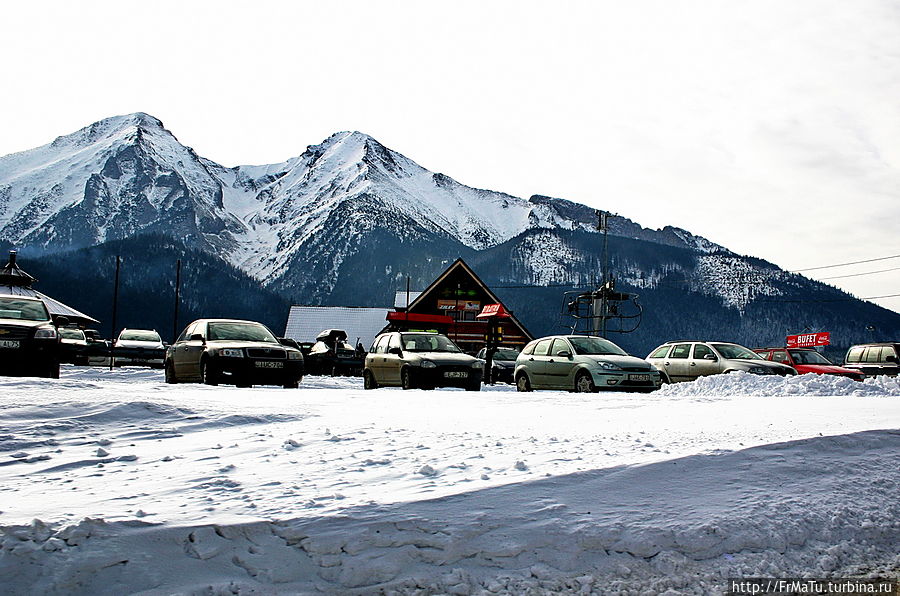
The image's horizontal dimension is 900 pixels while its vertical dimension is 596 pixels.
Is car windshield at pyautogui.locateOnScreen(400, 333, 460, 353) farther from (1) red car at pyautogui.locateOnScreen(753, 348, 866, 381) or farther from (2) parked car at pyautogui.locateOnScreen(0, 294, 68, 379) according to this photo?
(1) red car at pyautogui.locateOnScreen(753, 348, 866, 381)

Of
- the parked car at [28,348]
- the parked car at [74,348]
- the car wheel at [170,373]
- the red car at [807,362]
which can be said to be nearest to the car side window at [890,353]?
the red car at [807,362]

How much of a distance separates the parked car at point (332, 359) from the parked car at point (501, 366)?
25.7 ft

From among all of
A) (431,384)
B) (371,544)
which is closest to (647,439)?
(371,544)

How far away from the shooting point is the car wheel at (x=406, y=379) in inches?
629

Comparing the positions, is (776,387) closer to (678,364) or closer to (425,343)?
(678,364)

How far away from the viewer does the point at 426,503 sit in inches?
173

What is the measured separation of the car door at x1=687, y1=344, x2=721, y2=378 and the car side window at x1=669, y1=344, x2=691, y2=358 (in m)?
0.20

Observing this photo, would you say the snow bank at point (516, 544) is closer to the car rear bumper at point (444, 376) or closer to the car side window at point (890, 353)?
the car rear bumper at point (444, 376)

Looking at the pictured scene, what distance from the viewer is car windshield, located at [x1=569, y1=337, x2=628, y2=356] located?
16.3 m

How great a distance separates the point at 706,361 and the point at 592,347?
3231mm

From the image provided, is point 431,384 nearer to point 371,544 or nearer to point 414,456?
point 414,456

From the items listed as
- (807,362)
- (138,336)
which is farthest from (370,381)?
(138,336)

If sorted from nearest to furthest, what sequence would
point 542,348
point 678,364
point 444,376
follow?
point 444,376 → point 542,348 → point 678,364

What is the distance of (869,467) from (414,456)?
3.25 meters
